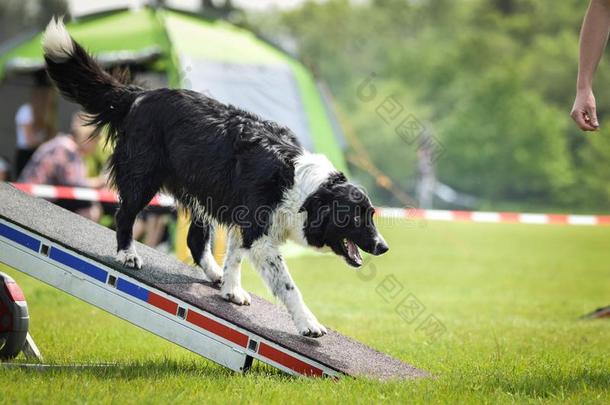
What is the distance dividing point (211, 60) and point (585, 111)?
29.4 ft

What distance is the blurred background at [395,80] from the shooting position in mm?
12938

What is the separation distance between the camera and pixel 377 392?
408cm

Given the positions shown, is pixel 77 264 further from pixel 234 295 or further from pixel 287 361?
pixel 287 361

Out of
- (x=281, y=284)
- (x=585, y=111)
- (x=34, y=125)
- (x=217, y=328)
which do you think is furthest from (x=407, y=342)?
(x=34, y=125)

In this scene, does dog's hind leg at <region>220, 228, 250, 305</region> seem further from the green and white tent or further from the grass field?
the green and white tent

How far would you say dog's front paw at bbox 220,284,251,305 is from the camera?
509cm

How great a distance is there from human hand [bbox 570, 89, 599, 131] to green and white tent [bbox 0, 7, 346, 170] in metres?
8.26

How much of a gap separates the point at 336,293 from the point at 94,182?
12.4 feet

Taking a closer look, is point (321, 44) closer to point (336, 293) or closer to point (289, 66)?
point (289, 66)

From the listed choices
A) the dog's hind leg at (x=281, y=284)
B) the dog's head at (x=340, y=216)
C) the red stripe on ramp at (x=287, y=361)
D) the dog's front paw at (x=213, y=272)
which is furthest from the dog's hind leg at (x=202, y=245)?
the red stripe on ramp at (x=287, y=361)

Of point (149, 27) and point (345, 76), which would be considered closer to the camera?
point (149, 27)

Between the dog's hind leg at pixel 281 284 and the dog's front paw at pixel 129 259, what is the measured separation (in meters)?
0.68

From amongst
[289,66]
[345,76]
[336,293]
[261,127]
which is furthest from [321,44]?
[261,127]

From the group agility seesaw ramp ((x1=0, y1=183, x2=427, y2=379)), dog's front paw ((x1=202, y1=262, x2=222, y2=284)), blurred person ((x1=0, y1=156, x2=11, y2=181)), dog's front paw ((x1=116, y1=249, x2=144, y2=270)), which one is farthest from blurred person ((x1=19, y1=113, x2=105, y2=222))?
agility seesaw ramp ((x1=0, y1=183, x2=427, y2=379))
